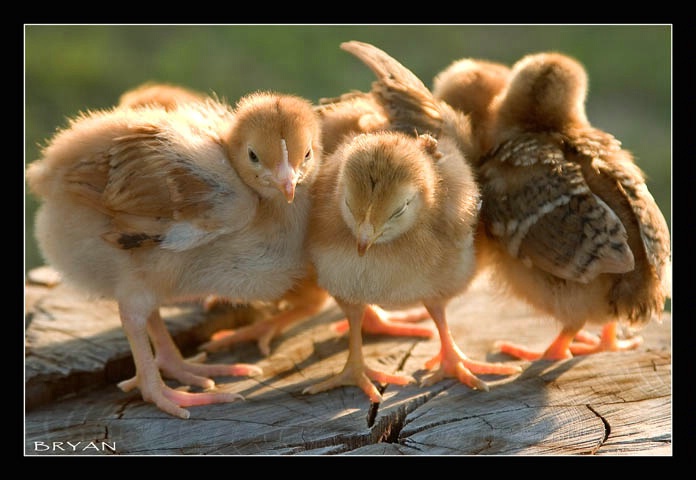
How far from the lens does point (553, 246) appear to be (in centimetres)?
308

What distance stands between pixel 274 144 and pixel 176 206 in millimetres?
410

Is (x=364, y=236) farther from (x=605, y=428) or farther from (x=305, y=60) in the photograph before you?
(x=305, y=60)

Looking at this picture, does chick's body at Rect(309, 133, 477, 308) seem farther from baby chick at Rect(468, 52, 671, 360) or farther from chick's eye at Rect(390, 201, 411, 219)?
baby chick at Rect(468, 52, 671, 360)

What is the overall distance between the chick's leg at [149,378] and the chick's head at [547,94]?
159 cm

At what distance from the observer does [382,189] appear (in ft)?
8.80

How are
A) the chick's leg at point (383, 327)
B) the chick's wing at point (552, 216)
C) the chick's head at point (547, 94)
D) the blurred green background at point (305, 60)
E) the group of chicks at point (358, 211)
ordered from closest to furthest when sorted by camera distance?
the group of chicks at point (358, 211) → the chick's wing at point (552, 216) → the chick's head at point (547, 94) → the chick's leg at point (383, 327) → the blurred green background at point (305, 60)

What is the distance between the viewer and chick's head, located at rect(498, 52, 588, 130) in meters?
3.35

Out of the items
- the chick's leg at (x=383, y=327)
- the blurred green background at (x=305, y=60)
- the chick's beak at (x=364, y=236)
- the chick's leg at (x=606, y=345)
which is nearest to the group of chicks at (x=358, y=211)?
the chick's beak at (x=364, y=236)

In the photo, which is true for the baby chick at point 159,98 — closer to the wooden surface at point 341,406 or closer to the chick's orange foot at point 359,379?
the wooden surface at point 341,406

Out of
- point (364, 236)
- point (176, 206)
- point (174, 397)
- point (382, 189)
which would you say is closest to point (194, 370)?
point (174, 397)

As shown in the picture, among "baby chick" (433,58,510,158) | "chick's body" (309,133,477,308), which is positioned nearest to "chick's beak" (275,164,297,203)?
"chick's body" (309,133,477,308)

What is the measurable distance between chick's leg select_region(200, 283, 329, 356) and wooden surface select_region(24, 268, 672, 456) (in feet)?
0.17

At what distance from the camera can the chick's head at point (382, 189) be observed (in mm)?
2686
